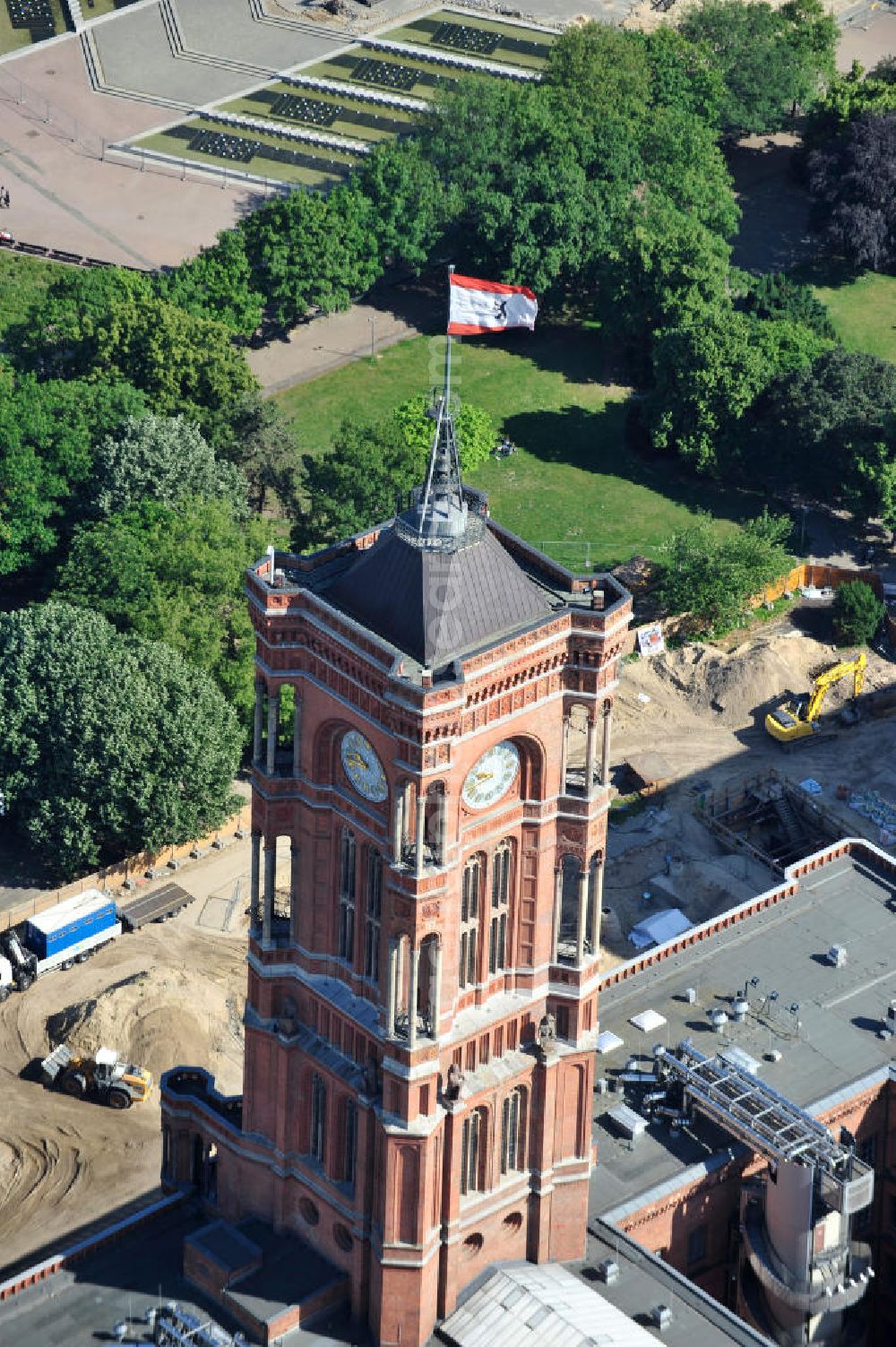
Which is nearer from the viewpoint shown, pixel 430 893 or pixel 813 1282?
pixel 430 893

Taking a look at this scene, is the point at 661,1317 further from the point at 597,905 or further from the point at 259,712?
the point at 259,712

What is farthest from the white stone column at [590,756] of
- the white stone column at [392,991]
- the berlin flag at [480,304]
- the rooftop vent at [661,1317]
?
the rooftop vent at [661,1317]

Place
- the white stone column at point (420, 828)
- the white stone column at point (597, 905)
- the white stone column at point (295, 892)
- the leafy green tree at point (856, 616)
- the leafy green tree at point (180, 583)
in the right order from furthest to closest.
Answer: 1. the leafy green tree at point (856, 616)
2. the leafy green tree at point (180, 583)
3. the white stone column at point (295, 892)
4. the white stone column at point (597, 905)
5. the white stone column at point (420, 828)

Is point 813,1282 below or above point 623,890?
above

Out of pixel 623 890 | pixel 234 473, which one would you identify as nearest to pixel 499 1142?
pixel 623 890

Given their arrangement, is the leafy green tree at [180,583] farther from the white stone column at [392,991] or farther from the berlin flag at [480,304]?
the white stone column at [392,991]

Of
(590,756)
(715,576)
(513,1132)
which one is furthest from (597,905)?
(715,576)

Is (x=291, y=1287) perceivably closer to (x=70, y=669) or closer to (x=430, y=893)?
(x=430, y=893)

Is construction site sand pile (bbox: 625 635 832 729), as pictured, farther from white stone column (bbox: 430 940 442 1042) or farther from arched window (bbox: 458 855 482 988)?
white stone column (bbox: 430 940 442 1042)
